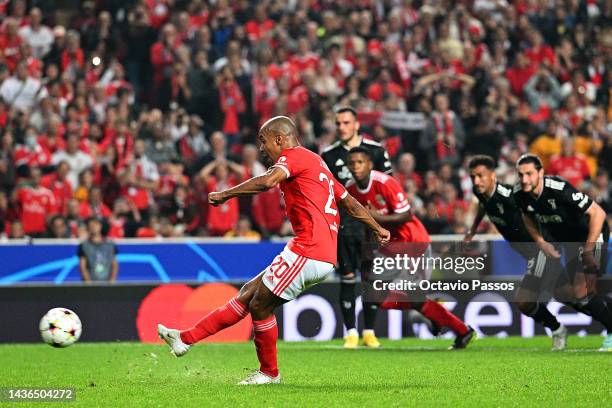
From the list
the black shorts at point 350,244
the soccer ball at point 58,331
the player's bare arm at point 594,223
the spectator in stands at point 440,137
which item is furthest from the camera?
the spectator in stands at point 440,137

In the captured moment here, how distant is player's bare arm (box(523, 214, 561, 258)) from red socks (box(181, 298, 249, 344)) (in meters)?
4.17

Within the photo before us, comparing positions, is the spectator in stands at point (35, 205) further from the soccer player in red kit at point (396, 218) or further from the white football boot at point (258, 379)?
the white football boot at point (258, 379)

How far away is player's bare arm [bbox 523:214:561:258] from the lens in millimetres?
11961

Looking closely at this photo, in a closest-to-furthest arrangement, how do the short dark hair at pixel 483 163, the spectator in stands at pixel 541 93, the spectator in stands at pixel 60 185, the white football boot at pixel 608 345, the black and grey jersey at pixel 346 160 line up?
the white football boot at pixel 608 345 → the short dark hair at pixel 483 163 → the black and grey jersey at pixel 346 160 → the spectator in stands at pixel 60 185 → the spectator in stands at pixel 541 93

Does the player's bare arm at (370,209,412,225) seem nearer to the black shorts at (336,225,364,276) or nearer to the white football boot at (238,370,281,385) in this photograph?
the black shorts at (336,225,364,276)

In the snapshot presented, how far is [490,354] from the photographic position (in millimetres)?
11828

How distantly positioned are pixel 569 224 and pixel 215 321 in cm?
461

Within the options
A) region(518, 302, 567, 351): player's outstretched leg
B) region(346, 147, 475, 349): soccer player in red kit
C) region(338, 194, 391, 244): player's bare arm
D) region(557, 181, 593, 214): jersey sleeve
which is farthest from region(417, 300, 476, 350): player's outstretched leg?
region(338, 194, 391, 244): player's bare arm

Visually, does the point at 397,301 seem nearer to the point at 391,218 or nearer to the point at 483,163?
the point at 391,218

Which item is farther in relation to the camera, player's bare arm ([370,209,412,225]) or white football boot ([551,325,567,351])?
white football boot ([551,325,567,351])

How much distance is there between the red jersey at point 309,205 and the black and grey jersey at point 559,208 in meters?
3.64

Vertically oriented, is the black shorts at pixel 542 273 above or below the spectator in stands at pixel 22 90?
below

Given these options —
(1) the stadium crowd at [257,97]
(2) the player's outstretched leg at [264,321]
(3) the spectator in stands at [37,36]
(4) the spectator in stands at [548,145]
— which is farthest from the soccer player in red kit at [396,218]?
(3) the spectator in stands at [37,36]

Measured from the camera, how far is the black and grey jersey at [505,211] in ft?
40.1
